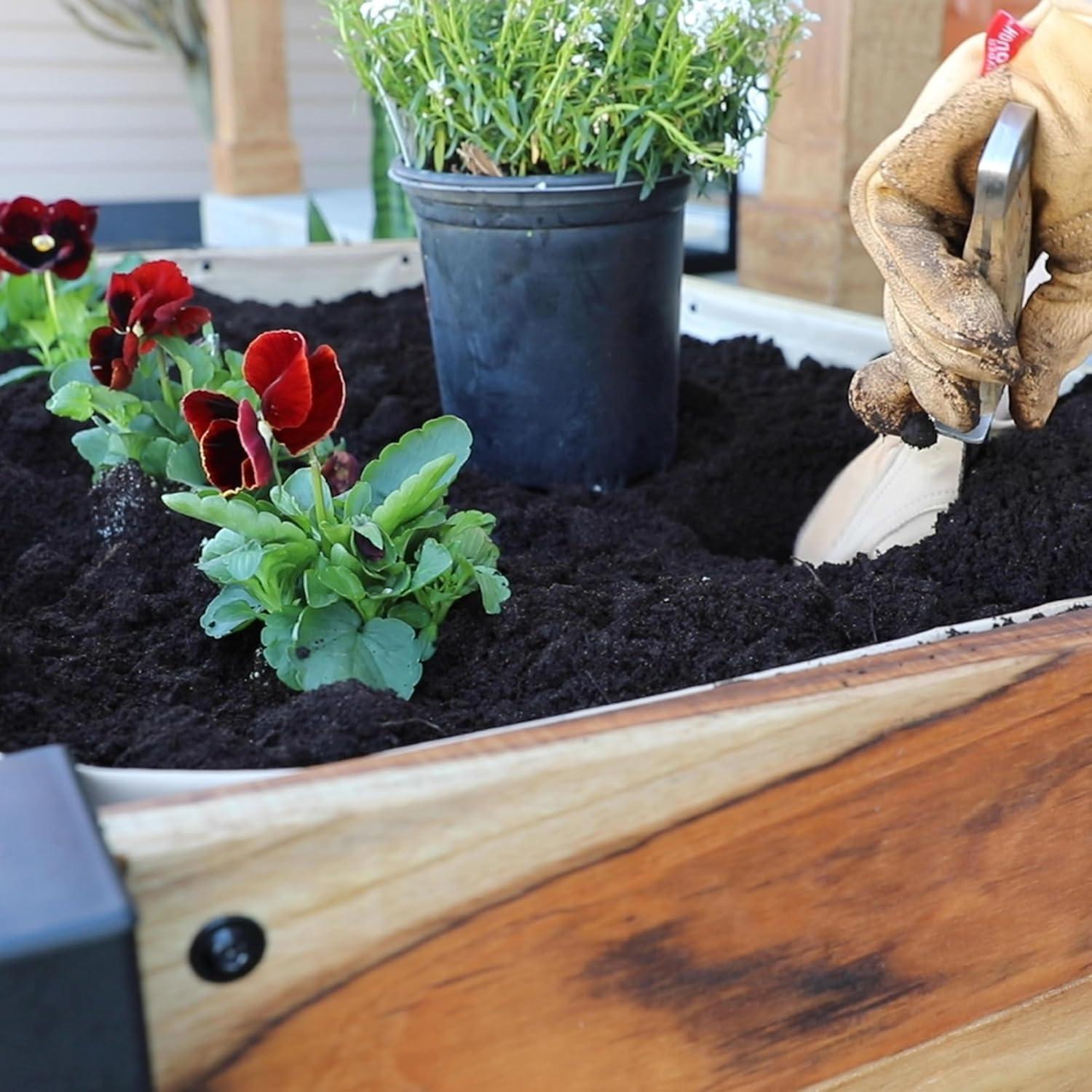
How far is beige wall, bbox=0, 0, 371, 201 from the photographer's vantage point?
244 inches

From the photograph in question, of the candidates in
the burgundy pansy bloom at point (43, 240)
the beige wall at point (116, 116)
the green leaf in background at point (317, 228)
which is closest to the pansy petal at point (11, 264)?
the burgundy pansy bloom at point (43, 240)

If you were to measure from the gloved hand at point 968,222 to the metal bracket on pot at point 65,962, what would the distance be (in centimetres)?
65

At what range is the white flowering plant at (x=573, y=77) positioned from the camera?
1.21m

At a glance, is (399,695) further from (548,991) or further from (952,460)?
Result: (952,460)

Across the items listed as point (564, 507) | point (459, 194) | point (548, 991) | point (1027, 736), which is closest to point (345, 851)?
point (548, 991)

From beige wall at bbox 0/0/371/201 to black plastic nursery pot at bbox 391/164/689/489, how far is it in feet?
17.0

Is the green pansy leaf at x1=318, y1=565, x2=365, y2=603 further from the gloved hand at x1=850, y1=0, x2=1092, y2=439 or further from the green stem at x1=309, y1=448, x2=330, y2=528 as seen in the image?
the gloved hand at x1=850, y1=0, x2=1092, y2=439

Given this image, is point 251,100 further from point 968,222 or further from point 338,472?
point 968,222

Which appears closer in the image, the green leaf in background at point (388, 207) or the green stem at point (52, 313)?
the green stem at point (52, 313)

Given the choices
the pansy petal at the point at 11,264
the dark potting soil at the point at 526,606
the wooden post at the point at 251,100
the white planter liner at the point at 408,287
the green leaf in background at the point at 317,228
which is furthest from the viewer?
the wooden post at the point at 251,100

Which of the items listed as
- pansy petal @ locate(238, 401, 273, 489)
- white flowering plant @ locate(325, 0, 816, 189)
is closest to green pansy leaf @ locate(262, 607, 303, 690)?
pansy petal @ locate(238, 401, 273, 489)

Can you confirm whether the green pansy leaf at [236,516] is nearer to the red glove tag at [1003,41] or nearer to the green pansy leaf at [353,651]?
the green pansy leaf at [353,651]

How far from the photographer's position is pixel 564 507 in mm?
1236

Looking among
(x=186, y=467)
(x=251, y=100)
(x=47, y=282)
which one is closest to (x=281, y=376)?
(x=186, y=467)
